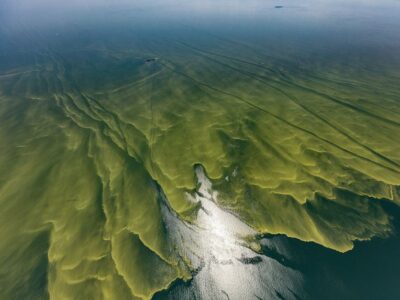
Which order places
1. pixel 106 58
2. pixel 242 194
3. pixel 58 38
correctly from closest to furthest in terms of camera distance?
pixel 242 194 → pixel 106 58 → pixel 58 38

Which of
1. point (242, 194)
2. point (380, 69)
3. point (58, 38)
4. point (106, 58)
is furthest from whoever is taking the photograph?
point (58, 38)

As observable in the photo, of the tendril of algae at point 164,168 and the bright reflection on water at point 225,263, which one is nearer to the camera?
the bright reflection on water at point 225,263

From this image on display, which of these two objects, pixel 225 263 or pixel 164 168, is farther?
pixel 164 168

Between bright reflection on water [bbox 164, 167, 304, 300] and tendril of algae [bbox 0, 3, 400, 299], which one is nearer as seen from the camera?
bright reflection on water [bbox 164, 167, 304, 300]

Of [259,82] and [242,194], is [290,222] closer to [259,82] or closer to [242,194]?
[242,194]

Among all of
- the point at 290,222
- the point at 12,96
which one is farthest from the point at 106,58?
the point at 290,222

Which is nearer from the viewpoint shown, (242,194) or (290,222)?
(290,222)

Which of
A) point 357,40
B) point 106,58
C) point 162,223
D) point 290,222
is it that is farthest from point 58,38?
point 357,40
